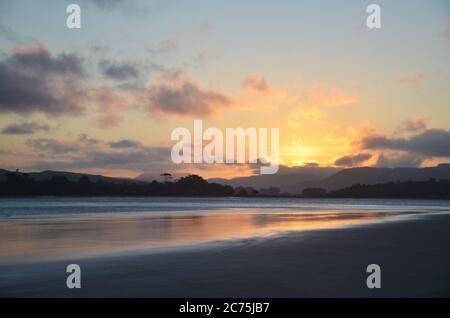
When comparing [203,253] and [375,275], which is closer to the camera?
[375,275]

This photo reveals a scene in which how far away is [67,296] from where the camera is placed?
9008 mm

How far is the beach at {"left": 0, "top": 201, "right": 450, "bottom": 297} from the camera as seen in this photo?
940cm

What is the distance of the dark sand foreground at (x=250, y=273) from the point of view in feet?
30.8

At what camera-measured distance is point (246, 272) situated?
37.3 ft

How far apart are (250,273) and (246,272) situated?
154 millimetres

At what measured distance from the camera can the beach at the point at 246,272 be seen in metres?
9.40

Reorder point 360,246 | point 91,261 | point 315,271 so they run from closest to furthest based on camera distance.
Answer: point 315,271
point 91,261
point 360,246

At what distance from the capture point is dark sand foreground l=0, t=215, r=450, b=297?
9.38 metres
